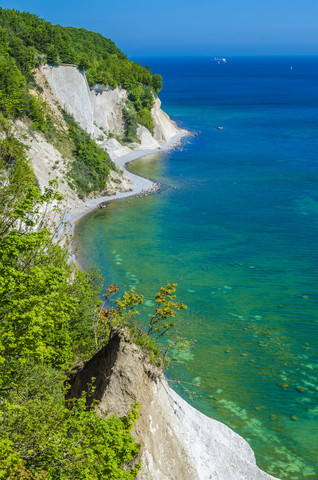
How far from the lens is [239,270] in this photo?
44.9m

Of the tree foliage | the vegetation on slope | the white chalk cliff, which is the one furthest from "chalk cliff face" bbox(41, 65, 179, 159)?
the tree foliage

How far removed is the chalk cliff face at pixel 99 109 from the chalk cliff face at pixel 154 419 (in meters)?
58.6

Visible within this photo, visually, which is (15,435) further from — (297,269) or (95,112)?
(95,112)

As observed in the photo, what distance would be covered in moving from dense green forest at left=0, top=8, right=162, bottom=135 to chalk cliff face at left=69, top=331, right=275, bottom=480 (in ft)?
143

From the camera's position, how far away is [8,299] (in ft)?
41.4

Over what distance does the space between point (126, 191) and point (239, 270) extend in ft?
94.6

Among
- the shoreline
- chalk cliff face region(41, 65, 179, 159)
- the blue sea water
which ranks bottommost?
the blue sea water

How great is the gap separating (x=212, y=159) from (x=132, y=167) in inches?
686

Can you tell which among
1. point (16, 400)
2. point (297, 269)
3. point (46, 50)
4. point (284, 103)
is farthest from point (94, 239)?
point (284, 103)

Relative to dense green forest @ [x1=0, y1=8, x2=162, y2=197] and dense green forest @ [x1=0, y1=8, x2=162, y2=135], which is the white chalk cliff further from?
dense green forest @ [x1=0, y1=8, x2=162, y2=135]

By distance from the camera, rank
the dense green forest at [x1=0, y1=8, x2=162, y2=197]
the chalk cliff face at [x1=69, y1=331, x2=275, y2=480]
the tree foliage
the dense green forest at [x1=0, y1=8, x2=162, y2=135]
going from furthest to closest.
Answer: the dense green forest at [x1=0, y1=8, x2=162, y2=135] → the dense green forest at [x1=0, y1=8, x2=162, y2=197] → the chalk cliff face at [x1=69, y1=331, x2=275, y2=480] → the tree foliage

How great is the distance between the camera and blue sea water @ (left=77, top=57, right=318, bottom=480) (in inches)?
1063

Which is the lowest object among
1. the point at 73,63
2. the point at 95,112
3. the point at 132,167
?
the point at 132,167

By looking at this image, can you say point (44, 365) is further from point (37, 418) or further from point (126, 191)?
point (126, 191)
